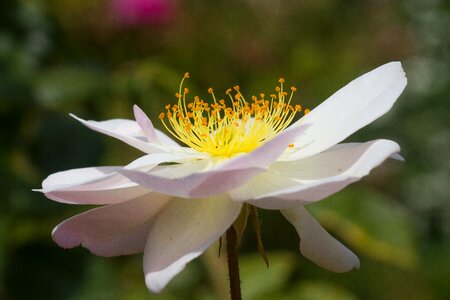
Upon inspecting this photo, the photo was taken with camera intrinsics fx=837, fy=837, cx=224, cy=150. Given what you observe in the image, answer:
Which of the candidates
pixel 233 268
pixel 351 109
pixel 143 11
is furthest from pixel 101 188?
pixel 143 11

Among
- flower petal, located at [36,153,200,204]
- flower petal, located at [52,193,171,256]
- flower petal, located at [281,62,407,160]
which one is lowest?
flower petal, located at [52,193,171,256]

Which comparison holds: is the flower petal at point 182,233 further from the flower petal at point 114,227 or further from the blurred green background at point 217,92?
the blurred green background at point 217,92

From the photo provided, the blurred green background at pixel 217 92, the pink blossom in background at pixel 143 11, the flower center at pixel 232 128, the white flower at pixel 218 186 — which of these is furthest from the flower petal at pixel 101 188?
the pink blossom in background at pixel 143 11

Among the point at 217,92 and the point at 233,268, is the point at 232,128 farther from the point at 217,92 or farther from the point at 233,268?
the point at 217,92

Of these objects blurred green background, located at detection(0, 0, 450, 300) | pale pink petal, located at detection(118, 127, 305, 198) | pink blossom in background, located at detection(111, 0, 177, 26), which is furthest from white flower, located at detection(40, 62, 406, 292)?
pink blossom in background, located at detection(111, 0, 177, 26)

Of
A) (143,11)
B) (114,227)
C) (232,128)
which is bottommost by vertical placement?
(114,227)

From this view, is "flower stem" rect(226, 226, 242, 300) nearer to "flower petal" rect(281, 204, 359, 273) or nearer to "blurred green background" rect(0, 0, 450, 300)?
"flower petal" rect(281, 204, 359, 273)
